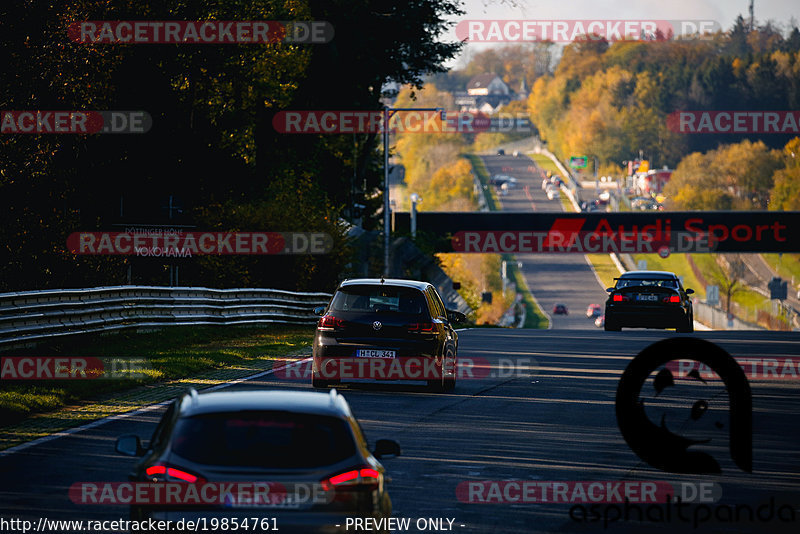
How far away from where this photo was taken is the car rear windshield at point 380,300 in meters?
18.0

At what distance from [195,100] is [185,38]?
12.4 ft

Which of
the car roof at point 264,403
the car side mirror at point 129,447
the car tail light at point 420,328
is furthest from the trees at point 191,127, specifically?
the car roof at point 264,403

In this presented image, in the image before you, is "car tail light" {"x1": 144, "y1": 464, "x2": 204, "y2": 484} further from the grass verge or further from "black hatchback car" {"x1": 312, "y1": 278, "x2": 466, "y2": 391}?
"black hatchback car" {"x1": 312, "y1": 278, "x2": 466, "y2": 391}

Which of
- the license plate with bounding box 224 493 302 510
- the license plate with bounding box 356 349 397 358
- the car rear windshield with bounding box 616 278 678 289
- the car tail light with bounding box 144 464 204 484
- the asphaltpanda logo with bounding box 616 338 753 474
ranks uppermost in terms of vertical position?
the car tail light with bounding box 144 464 204 484

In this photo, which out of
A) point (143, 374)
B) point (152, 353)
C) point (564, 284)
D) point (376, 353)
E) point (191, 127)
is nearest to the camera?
point (376, 353)

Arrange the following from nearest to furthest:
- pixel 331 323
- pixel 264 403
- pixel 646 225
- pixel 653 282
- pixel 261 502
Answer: pixel 261 502 → pixel 264 403 → pixel 331 323 → pixel 653 282 → pixel 646 225

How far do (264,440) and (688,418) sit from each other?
993cm

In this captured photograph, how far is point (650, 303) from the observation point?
31.8 m

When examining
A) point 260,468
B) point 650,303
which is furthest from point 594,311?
point 260,468

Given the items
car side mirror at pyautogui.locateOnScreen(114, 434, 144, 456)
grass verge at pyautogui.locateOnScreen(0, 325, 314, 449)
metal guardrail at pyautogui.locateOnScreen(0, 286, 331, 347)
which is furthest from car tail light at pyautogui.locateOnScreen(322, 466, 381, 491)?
metal guardrail at pyautogui.locateOnScreen(0, 286, 331, 347)

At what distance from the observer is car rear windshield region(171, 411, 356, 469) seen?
6574mm

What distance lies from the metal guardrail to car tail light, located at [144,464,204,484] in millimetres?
14327

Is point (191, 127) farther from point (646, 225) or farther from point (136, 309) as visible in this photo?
point (646, 225)

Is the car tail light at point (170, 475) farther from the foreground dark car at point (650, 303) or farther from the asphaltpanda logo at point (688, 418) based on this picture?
the foreground dark car at point (650, 303)
